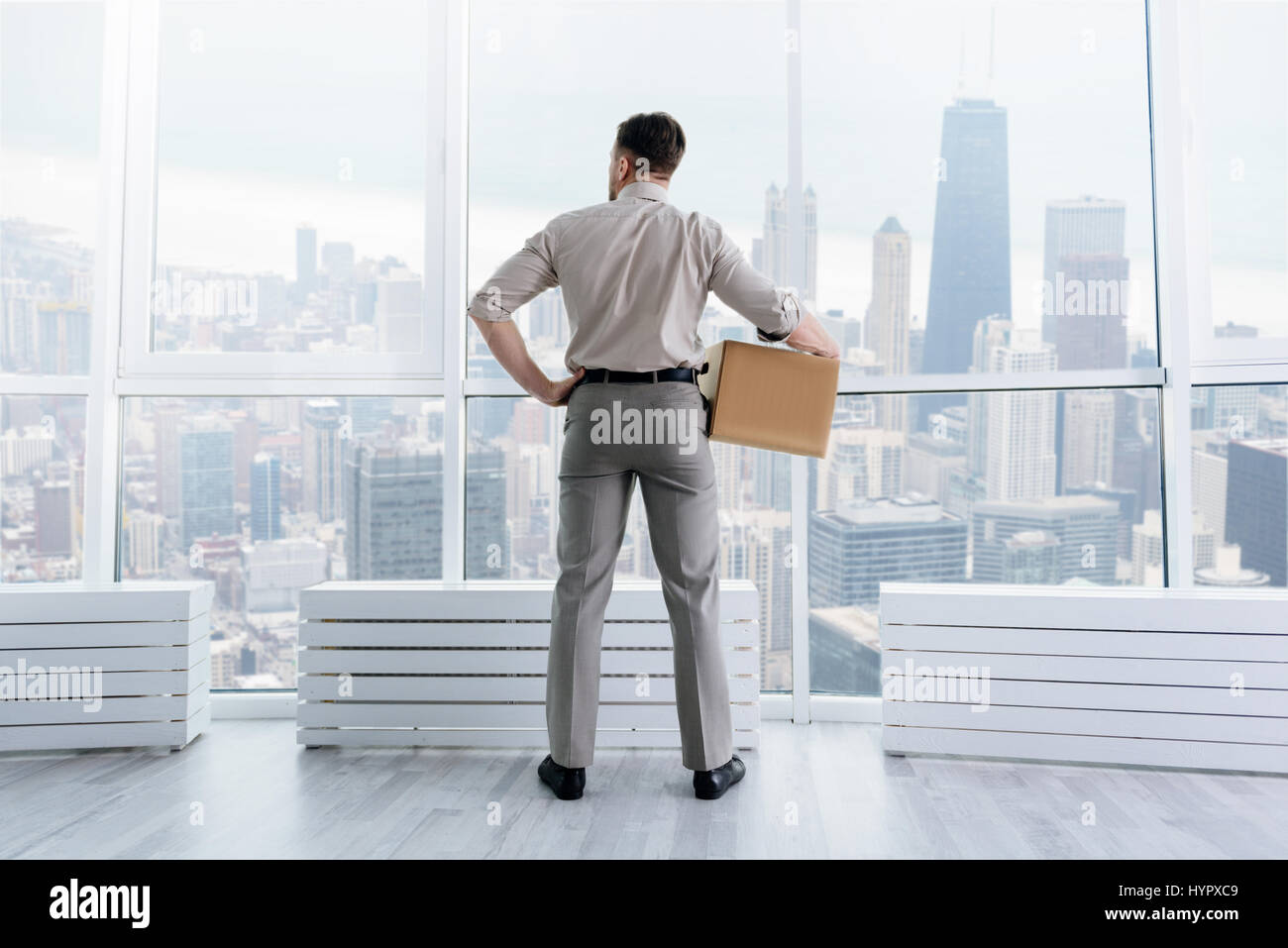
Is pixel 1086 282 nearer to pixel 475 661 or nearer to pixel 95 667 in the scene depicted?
pixel 475 661

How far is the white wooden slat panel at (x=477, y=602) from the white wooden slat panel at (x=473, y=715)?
24cm

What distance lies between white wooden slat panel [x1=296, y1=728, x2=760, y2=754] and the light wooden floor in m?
0.03

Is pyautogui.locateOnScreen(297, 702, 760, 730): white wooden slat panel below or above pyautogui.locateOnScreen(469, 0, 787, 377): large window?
below

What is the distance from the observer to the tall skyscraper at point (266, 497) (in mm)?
2973

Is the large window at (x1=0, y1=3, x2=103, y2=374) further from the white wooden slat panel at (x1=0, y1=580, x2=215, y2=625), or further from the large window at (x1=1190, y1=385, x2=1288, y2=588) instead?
the large window at (x1=1190, y1=385, x2=1288, y2=588)

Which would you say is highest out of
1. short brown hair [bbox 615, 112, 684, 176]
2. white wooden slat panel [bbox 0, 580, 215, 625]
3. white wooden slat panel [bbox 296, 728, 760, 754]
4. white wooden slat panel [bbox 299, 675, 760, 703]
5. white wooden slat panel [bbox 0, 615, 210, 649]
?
short brown hair [bbox 615, 112, 684, 176]

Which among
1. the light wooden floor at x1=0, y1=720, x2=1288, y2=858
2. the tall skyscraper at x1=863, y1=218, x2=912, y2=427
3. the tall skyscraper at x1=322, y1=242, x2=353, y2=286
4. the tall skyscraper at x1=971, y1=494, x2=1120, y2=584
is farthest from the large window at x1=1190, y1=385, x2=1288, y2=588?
the tall skyscraper at x1=322, y1=242, x2=353, y2=286

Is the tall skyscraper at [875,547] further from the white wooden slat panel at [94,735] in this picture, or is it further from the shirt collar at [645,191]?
the white wooden slat panel at [94,735]

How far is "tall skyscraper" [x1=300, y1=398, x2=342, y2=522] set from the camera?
2.97 metres

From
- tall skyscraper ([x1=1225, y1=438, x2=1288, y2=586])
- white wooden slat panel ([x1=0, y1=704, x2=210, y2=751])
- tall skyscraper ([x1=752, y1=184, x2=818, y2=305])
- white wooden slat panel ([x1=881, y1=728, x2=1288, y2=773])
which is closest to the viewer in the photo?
white wooden slat panel ([x1=881, y1=728, x2=1288, y2=773])

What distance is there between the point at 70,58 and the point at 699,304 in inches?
87.1

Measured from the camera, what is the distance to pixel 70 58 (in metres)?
2.93

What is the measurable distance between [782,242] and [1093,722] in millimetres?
1592
